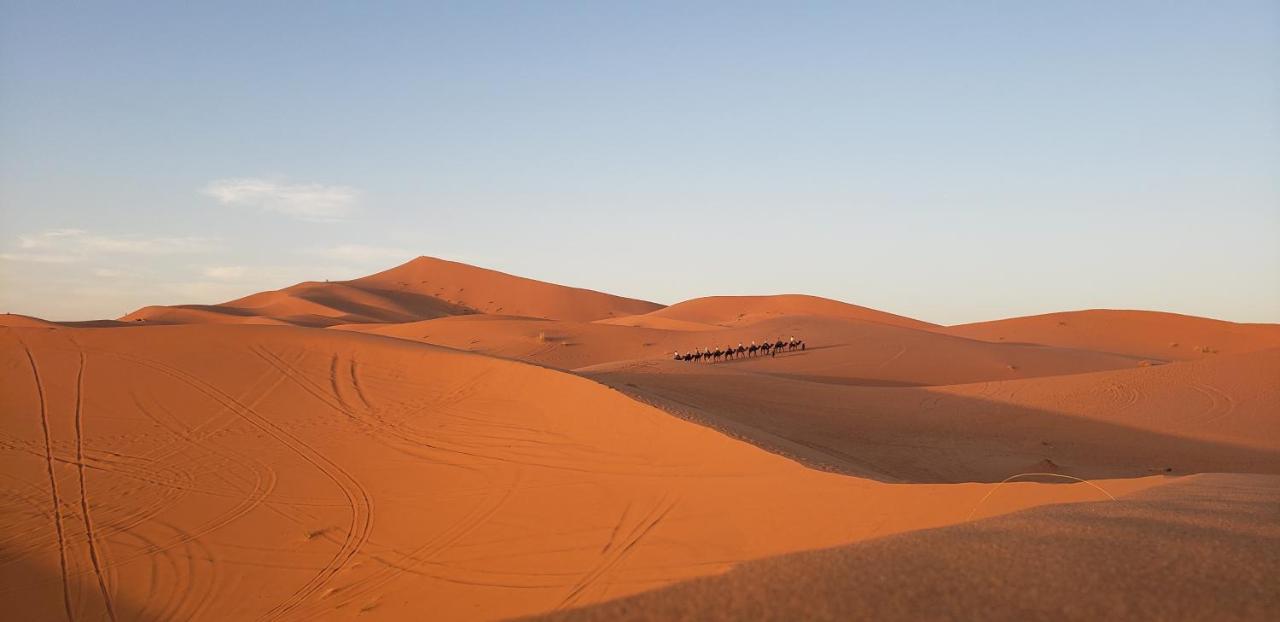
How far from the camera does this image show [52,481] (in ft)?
37.8

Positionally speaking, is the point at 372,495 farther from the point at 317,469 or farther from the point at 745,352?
the point at 745,352

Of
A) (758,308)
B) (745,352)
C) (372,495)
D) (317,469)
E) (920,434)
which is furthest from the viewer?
(758,308)

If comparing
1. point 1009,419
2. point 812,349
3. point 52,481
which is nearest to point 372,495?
point 52,481

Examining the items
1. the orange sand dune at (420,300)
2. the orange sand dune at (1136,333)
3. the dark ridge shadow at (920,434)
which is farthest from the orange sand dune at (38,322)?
the orange sand dune at (1136,333)

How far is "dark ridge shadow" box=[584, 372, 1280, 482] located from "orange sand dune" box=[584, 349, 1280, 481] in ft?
0.15

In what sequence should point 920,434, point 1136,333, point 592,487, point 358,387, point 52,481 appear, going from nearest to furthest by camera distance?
point 592,487, point 52,481, point 358,387, point 920,434, point 1136,333

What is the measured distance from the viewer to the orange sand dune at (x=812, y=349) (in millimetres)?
34719

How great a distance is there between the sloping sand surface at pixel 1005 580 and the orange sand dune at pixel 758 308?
235ft

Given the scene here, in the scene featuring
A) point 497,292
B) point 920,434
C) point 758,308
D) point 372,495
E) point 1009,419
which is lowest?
point 372,495

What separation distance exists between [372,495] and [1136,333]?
195ft

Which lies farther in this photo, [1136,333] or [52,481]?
[1136,333]

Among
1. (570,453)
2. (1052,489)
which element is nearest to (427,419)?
(570,453)

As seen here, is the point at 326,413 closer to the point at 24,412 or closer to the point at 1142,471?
the point at 24,412

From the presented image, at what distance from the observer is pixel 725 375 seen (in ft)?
80.3
